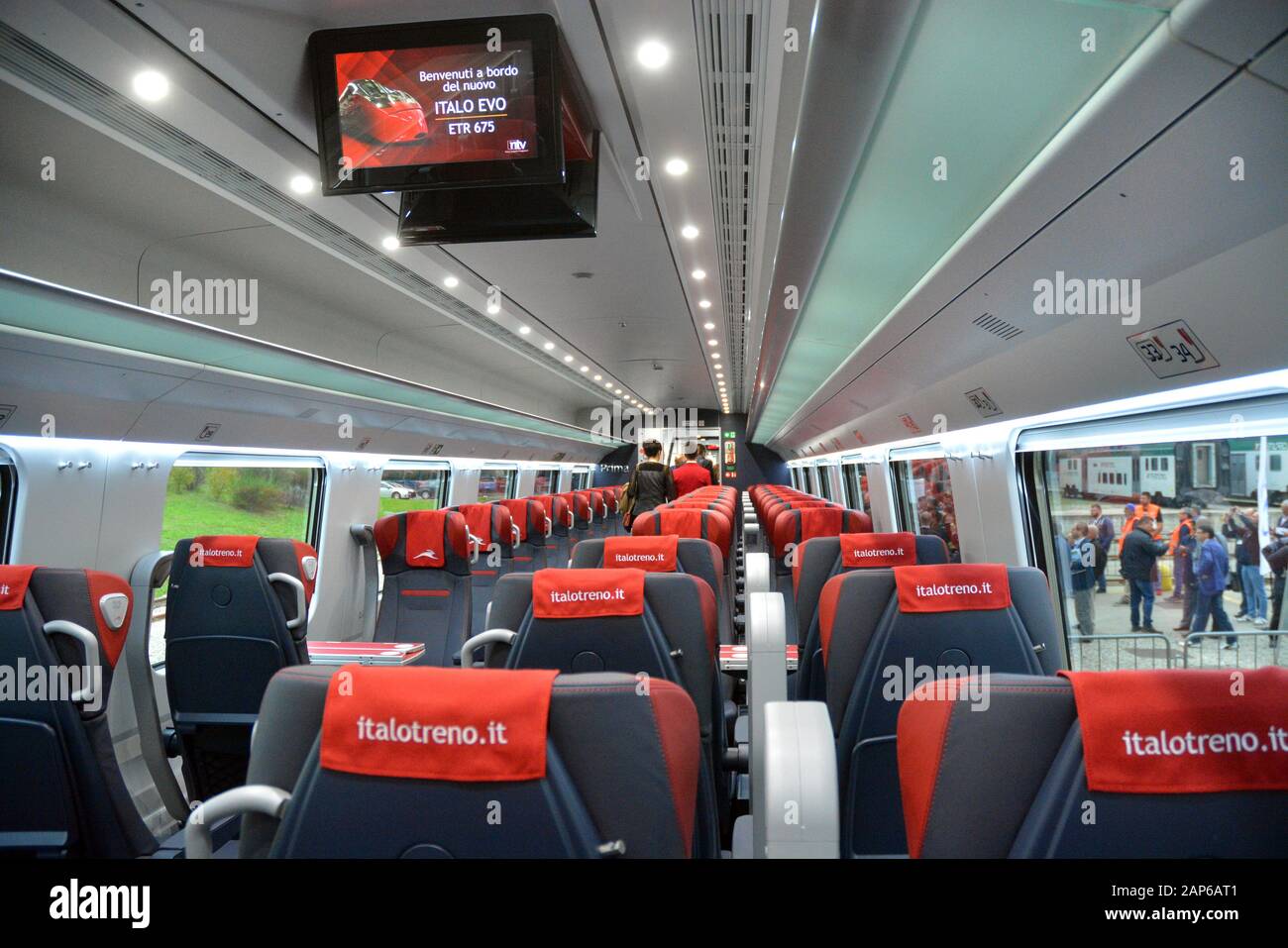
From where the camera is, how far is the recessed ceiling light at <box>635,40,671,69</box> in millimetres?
3250

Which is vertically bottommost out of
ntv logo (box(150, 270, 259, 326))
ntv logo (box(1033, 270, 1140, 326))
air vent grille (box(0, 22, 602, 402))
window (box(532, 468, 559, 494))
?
window (box(532, 468, 559, 494))

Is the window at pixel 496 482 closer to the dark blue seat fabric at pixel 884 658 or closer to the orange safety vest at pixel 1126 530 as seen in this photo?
the orange safety vest at pixel 1126 530

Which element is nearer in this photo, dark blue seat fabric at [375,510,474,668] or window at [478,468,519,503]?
dark blue seat fabric at [375,510,474,668]

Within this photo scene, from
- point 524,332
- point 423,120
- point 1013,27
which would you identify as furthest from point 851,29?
point 524,332

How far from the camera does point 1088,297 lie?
2992mm

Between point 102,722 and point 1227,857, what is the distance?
366 cm

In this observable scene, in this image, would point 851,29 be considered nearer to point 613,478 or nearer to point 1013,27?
point 1013,27

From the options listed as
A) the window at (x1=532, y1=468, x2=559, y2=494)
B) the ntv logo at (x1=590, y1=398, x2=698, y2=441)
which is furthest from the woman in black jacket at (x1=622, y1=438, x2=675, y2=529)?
the window at (x1=532, y1=468, x2=559, y2=494)

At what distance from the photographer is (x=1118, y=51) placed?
2.21m

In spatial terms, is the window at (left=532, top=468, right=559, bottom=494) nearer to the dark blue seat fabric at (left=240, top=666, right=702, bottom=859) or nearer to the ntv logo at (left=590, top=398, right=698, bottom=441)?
the ntv logo at (left=590, top=398, right=698, bottom=441)

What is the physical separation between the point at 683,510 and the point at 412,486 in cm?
665

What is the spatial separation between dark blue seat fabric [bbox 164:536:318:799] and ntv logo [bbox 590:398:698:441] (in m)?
14.8

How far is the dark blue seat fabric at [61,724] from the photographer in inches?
111

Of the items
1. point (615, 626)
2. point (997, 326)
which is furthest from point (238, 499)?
point (997, 326)
